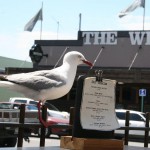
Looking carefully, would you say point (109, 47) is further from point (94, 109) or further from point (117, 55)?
point (94, 109)

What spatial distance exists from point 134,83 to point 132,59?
247 cm

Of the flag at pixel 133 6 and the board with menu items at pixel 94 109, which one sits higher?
the flag at pixel 133 6

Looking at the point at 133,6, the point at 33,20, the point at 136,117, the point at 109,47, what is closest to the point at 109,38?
the point at 109,47

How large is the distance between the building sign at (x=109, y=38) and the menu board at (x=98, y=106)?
33.7 meters

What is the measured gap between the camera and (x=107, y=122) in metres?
4.53

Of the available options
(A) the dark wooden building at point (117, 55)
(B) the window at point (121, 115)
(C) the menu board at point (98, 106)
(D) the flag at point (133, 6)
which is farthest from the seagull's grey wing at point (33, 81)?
(D) the flag at point (133, 6)

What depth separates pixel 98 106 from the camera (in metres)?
4.48

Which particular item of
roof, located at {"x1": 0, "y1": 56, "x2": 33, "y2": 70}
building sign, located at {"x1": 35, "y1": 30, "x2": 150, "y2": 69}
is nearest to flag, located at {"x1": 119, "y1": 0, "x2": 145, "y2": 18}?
building sign, located at {"x1": 35, "y1": 30, "x2": 150, "y2": 69}

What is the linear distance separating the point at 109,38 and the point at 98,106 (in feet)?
116

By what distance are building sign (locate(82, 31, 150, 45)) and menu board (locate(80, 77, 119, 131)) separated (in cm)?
3372

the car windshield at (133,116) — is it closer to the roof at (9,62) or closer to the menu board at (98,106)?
the menu board at (98,106)

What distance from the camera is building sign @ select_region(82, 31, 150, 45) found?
3806 cm

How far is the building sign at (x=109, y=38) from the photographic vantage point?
3806 centimetres

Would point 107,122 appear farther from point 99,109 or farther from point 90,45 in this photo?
point 90,45
